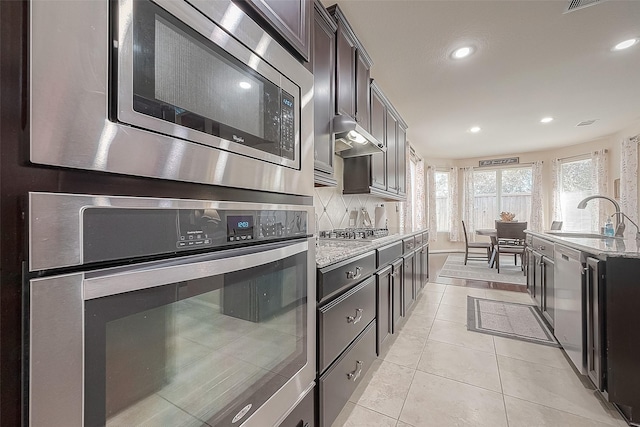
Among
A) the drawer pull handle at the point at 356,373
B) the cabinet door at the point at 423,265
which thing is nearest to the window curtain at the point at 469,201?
the cabinet door at the point at 423,265

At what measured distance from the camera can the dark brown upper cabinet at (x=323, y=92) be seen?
150 centimetres

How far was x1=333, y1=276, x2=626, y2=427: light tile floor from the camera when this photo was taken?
1.38 meters

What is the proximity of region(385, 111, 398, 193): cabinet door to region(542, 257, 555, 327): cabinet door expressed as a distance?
1.58 metres

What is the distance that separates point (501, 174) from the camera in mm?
6738

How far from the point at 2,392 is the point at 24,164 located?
0.30 meters

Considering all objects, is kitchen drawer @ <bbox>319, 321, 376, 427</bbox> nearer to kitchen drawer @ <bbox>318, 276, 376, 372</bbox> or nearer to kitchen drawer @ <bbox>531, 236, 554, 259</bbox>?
kitchen drawer @ <bbox>318, 276, 376, 372</bbox>

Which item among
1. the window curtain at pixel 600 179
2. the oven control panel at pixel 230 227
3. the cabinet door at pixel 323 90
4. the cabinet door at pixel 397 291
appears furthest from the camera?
the window curtain at pixel 600 179

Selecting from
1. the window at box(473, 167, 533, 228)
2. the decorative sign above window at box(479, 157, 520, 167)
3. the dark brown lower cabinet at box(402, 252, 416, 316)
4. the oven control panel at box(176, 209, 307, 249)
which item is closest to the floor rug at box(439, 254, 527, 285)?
the window at box(473, 167, 533, 228)

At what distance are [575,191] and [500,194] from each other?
139 centimetres

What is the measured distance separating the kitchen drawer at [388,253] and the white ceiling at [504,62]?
1.72 meters

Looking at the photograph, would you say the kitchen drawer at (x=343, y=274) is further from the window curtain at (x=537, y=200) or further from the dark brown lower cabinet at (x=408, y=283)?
the window curtain at (x=537, y=200)

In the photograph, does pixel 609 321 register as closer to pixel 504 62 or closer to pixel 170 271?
pixel 170 271

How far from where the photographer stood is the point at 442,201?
723 cm

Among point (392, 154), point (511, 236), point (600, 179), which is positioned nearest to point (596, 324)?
point (392, 154)
